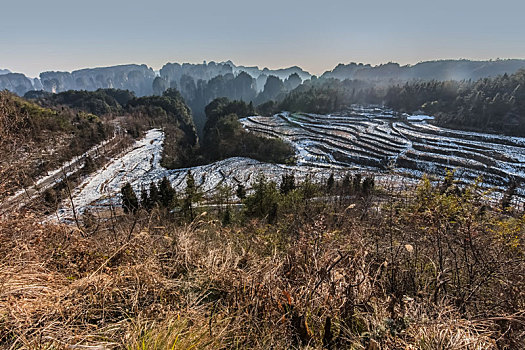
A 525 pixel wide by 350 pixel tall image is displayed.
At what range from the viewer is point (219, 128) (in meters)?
50.3

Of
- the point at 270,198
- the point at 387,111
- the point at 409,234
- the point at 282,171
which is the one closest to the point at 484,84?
the point at 387,111

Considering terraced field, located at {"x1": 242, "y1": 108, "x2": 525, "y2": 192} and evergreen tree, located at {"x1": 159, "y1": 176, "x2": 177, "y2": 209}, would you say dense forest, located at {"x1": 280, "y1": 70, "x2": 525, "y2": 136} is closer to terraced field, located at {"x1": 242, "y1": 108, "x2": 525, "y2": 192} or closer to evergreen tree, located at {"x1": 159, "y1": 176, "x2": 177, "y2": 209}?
terraced field, located at {"x1": 242, "y1": 108, "x2": 525, "y2": 192}

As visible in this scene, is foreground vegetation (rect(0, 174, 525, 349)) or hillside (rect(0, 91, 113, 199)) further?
hillside (rect(0, 91, 113, 199))

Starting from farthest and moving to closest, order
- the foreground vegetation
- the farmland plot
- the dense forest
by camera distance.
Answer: the dense forest
the farmland plot
the foreground vegetation

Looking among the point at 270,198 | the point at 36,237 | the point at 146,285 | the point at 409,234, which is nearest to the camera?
the point at 146,285

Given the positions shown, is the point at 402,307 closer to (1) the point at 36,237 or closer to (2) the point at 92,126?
(1) the point at 36,237

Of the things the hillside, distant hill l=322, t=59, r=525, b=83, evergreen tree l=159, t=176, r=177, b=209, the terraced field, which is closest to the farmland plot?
the terraced field

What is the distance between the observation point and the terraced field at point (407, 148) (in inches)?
1154

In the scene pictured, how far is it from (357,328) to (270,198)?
1382cm

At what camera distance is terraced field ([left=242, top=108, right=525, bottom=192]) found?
96.2ft

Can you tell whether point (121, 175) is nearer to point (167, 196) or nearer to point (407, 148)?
point (167, 196)

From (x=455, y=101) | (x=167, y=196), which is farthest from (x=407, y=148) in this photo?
(x=167, y=196)

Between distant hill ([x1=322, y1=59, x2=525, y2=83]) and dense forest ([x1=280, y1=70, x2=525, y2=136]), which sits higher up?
distant hill ([x1=322, y1=59, x2=525, y2=83])

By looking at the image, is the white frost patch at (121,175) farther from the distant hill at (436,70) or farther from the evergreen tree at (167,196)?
the distant hill at (436,70)
